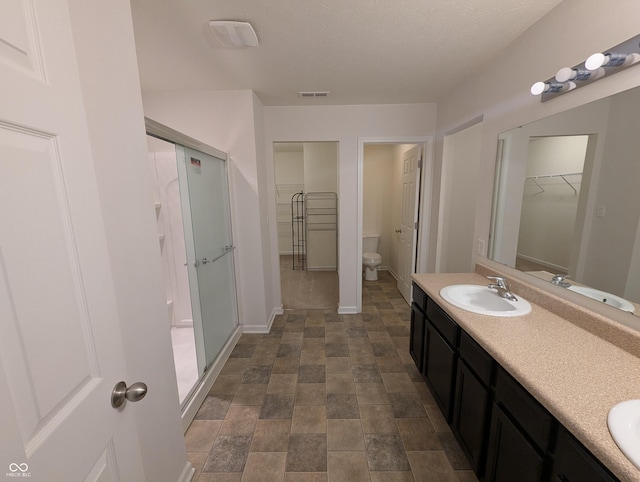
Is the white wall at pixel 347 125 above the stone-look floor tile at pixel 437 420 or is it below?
above

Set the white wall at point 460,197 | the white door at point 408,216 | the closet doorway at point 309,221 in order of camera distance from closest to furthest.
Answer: the white wall at point 460,197, the white door at point 408,216, the closet doorway at point 309,221

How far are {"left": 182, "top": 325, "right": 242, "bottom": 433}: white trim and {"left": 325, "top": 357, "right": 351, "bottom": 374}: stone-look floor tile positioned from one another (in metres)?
0.93

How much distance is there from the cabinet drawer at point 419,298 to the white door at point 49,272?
1736mm

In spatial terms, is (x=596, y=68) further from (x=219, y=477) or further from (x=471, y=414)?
(x=219, y=477)

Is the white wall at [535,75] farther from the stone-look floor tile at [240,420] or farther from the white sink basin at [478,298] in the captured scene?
the stone-look floor tile at [240,420]

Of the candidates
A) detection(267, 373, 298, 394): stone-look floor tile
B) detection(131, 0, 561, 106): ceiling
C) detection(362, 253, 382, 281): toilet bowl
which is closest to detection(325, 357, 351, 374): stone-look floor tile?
detection(267, 373, 298, 394): stone-look floor tile

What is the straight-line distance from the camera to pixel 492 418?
44.6 inches

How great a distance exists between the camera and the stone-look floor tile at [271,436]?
155cm

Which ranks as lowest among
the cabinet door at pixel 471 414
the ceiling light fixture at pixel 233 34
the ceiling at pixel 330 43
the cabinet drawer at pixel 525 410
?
the cabinet door at pixel 471 414

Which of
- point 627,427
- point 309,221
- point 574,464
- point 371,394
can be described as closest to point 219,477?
point 371,394

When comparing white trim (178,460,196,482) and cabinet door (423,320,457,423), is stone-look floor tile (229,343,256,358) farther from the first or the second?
cabinet door (423,320,457,423)

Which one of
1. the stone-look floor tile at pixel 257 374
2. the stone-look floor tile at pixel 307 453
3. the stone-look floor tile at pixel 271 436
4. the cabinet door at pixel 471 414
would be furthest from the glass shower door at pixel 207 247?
the cabinet door at pixel 471 414

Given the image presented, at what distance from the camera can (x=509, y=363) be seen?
0.99m

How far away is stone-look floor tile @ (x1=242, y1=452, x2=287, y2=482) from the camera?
4.57ft
